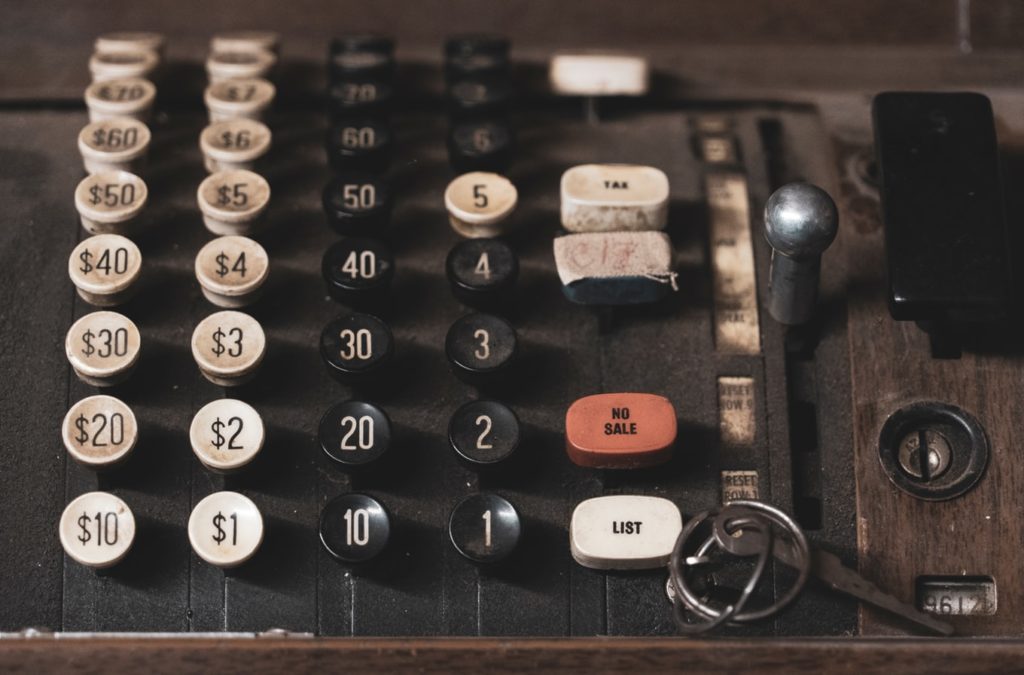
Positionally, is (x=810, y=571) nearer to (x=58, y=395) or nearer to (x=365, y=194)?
(x=365, y=194)

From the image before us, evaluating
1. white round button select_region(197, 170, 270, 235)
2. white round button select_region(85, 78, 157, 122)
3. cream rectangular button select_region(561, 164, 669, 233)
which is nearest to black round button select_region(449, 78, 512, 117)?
cream rectangular button select_region(561, 164, 669, 233)

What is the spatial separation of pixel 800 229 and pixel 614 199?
0.23m

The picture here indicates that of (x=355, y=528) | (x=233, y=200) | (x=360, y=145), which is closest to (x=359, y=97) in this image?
(x=360, y=145)

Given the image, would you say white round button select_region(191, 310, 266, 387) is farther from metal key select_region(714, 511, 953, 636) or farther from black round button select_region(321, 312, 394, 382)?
metal key select_region(714, 511, 953, 636)

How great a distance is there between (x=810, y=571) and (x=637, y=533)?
162mm

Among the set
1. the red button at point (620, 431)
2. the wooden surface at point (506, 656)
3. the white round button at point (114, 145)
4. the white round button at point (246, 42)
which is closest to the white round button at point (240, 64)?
the white round button at point (246, 42)

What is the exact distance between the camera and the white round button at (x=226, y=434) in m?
1.10

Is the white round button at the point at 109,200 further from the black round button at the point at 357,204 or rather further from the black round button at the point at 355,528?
the black round button at the point at 355,528

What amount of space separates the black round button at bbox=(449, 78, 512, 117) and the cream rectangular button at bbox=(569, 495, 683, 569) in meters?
0.47

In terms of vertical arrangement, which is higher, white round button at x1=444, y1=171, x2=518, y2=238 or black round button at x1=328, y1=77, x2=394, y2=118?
black round button at x1=328, y1=77, x2=394, y2=118

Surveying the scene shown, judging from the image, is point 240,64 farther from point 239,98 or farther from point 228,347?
point 228,347

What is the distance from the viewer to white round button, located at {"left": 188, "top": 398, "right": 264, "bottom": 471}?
43.5 inches

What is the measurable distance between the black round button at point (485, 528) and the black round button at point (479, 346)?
123 millimetres

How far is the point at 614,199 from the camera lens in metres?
1.22
